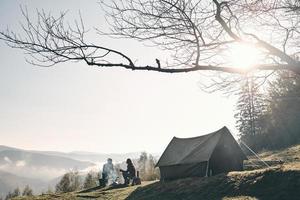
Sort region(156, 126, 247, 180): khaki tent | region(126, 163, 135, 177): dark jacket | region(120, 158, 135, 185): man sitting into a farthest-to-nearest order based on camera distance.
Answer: region(126, 163, 135, 177): dark jacket < region(120, 158, 135, 185): man sitting < region(156, 126, 247, 180): khaki tent

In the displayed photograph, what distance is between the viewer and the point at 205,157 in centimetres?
2192

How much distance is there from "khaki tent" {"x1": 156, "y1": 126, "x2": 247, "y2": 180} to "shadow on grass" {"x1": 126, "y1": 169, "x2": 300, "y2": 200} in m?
5.19

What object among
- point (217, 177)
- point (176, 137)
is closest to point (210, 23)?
point (217, 177)

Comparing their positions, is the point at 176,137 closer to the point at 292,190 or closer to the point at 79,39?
the point at 292,190

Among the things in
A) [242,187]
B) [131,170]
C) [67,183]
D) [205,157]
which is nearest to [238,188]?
[242,187]

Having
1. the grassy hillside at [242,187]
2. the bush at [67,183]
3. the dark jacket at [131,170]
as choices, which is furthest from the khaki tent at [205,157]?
the bush at [67,183]

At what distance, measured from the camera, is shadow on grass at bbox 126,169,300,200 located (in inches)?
455

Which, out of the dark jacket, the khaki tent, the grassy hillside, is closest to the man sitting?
the dark jacket

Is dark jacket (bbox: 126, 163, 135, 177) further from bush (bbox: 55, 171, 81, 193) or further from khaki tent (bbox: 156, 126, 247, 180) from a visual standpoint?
bush (bbox: 55, 171, 81, 193)

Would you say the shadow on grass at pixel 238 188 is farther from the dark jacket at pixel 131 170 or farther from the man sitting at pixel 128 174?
the dark jacket at pixel 131 170

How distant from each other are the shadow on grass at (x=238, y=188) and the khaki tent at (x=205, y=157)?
519cm

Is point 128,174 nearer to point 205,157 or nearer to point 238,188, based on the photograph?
point 205,157

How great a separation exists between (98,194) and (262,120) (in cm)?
5657

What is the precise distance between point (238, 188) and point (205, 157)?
8.68 metres
